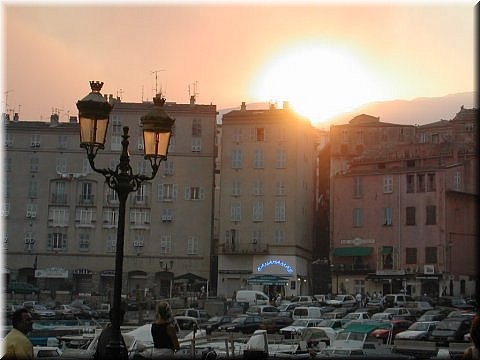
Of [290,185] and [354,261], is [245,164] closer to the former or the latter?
[290,185]

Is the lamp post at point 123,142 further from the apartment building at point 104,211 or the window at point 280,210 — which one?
the apartment building at point 104,211

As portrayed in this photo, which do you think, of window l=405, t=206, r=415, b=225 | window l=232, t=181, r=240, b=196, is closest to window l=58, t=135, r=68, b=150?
window l=232, t=181, r=240, b=196

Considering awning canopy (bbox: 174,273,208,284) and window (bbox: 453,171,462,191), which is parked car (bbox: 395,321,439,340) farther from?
awning canopy (bbox: 174,273,208,284)

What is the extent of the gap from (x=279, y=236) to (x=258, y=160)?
6648 mm

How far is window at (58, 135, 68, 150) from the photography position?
226 ft

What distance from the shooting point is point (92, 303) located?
5638 centimetres

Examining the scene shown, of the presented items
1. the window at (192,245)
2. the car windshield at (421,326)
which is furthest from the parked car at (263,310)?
the window at (192,245)

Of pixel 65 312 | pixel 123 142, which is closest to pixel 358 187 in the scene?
pixel 65 312

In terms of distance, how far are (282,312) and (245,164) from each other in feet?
84.1

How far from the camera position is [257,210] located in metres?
65.7

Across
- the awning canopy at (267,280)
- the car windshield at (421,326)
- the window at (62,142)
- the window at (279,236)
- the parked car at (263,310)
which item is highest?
the window at (62,142)

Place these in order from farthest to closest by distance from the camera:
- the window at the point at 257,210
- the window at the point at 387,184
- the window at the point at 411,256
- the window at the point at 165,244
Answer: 1. the window at the point at 165,244
2. the window at the point at 257,210
3. the window at the point at 387,184
4. the window at the point at 411,256

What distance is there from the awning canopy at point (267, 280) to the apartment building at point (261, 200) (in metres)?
0.36

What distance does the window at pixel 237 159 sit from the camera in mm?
66312
